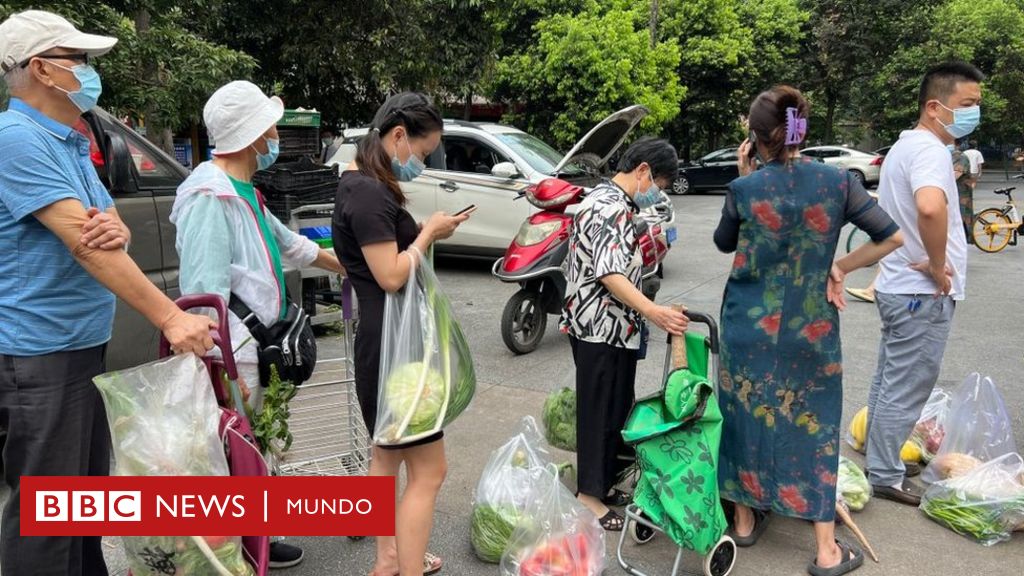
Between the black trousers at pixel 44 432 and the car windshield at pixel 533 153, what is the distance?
648cm

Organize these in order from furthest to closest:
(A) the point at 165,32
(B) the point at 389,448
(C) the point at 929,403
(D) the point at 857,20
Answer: (D) the point at 857,20, (A) the point at 165,32, (C) the point at 929,403, (B) the point at 389,448

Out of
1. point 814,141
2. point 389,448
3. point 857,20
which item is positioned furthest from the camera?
point 814,141

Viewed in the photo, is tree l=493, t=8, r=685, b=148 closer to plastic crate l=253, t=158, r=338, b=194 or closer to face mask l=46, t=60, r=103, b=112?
plastic crate l=253, t=158, r=338, b=194

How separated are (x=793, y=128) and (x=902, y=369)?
4.54 ft

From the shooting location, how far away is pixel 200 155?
10.7 meters

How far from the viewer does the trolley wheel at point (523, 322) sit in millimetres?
5863

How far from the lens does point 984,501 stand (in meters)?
3.16

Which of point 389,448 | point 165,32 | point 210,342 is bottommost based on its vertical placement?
point 389,448

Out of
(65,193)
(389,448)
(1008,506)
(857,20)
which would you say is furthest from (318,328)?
(857,20)

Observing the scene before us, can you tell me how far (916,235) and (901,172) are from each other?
281 mm

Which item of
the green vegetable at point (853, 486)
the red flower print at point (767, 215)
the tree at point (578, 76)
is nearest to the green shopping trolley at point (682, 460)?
the red flower print at point (767, 215)

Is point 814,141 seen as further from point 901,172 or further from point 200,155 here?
point 901,172

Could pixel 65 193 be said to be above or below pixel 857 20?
below

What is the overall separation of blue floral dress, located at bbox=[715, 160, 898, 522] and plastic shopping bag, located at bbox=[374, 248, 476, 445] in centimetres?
115
